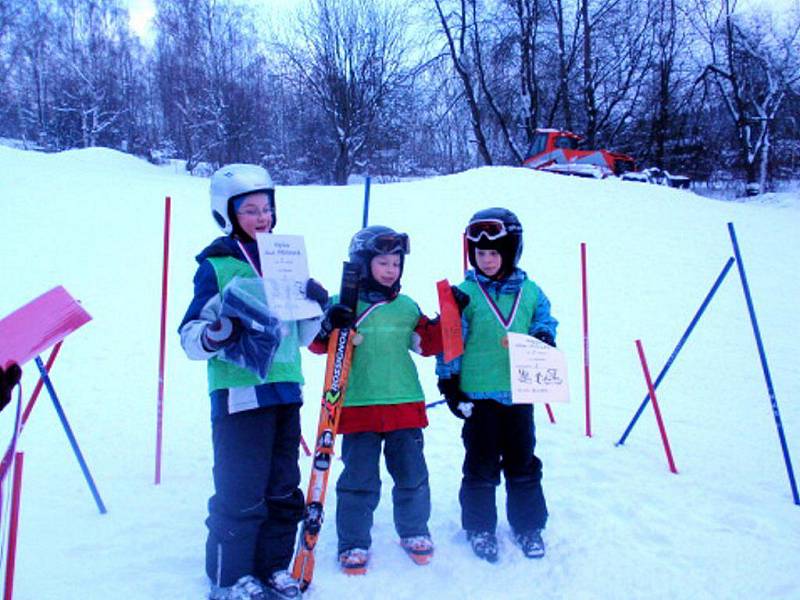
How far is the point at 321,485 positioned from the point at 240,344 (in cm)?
70

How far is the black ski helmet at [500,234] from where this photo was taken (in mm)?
2848

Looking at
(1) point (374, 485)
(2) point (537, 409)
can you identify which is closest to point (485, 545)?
(1) point (374, 485)

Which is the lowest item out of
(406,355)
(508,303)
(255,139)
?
(406,355)

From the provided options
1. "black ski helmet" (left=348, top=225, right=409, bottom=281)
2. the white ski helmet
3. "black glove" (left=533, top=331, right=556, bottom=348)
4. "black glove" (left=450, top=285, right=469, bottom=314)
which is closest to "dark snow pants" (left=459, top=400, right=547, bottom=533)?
"black glove" (left=533, top=331, right=556, bottom=348)

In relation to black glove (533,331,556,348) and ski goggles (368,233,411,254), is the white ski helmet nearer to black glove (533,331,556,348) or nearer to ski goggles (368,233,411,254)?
ski goggles (368,233,411,254)

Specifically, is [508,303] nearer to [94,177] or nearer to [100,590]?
[100,590]

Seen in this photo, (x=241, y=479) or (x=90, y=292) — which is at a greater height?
(x=90, y=292)

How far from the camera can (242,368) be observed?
2379 mm

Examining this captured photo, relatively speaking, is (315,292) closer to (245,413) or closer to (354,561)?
(245,413)

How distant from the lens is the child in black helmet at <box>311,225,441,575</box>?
2.70 m

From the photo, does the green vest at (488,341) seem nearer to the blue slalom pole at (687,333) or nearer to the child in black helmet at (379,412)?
the child in black helmet at (379,412)

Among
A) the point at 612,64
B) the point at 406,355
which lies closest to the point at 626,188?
the point at 406,355

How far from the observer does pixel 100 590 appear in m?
2.47

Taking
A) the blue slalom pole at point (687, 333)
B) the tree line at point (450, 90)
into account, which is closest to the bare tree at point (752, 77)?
the tree line at point (450, 90)
